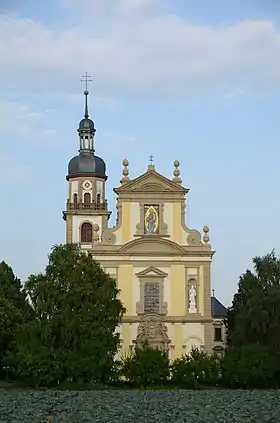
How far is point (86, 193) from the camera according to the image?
8056cm

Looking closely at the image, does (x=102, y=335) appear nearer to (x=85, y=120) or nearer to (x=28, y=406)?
(x=28, y=406)

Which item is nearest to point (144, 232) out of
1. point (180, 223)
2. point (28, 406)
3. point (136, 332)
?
point (180, 223)

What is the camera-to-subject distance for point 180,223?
6575 centimetres

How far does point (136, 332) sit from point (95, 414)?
107 ft

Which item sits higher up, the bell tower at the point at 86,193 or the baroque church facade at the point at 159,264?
the bell tower at the point at 86,193

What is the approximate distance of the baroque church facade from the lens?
64.0m

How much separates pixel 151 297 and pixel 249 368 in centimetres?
1217

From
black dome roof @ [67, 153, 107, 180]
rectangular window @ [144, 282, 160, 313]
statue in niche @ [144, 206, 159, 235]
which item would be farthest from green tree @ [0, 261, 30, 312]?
black dome roof @ [67, 153, 107, 180]

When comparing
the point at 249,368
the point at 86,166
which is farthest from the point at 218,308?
the point at 249,368

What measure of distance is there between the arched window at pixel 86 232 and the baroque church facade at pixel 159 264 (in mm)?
10698

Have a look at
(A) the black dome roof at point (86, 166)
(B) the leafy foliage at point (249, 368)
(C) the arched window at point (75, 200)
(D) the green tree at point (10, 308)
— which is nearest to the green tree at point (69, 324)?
(D) the green tree at point (10, 308)

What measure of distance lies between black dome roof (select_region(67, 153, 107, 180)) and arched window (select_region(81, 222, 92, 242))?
5466 millimetres

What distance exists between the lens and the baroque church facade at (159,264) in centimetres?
6400

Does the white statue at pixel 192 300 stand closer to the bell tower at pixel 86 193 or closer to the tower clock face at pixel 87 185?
the bell tower at pixel 86 193
